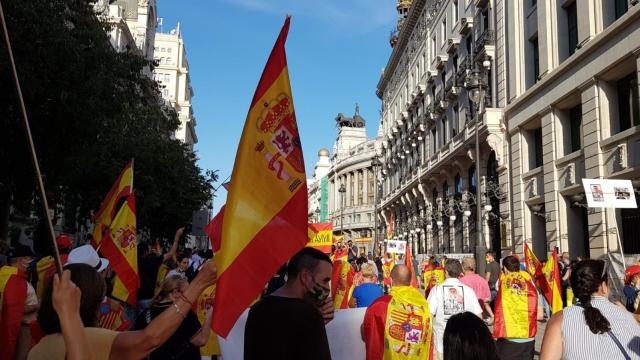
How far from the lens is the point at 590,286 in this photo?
11.6ft

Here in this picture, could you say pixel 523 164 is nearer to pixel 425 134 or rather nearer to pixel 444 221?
pixel 444 221

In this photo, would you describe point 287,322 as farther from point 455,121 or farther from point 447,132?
point 447,132

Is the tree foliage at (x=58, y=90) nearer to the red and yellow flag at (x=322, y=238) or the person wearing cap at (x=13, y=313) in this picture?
the red and yellow flag at (x=322, y=238)

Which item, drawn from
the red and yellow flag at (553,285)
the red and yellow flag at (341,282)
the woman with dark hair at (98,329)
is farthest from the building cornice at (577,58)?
the woman with dark hair at (98,329)

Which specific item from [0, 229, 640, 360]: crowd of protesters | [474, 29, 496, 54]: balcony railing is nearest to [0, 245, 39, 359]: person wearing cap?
[0, 229, 640, 360]: crowd of protesters

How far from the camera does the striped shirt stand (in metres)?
3.36

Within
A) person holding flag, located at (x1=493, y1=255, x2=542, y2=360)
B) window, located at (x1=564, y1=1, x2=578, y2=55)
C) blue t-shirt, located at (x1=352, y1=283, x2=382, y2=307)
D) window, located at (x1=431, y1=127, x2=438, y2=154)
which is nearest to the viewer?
person holding flag, located at (x1=493, y1=255, x2=542, y2=360)

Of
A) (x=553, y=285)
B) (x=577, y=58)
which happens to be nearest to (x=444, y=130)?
(x=577, y=58)

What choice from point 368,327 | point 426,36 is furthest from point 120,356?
point 426,36

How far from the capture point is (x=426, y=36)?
4100 centimetres

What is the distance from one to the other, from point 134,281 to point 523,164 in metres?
18.9

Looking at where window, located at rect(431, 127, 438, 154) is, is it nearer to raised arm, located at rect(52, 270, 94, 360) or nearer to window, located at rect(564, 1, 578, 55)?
window, located at rect(564, 1, 578, 55)

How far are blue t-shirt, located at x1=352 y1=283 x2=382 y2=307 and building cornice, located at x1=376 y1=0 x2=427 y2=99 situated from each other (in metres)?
38.8

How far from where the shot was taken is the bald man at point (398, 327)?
16.2 feet
